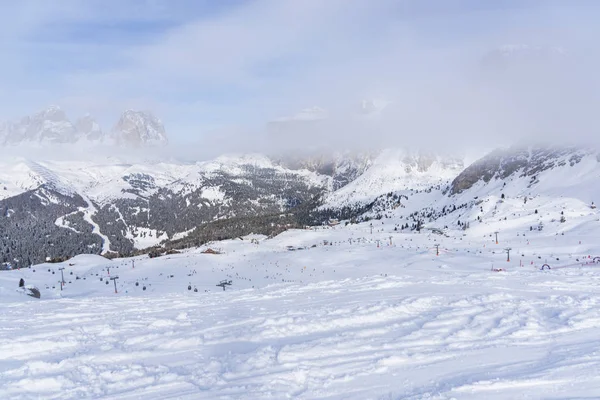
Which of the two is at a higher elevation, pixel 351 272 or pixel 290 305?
pixel 290 305

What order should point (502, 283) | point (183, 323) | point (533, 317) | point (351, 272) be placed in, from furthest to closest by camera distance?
point (351, 272) → point (502, 283) → point (183, 323) → point (533, 317)

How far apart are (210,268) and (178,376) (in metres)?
51.0

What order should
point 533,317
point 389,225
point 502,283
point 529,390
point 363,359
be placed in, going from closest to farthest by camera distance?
1. point 529,390
2. point 363,359
3. point 533,317
4. point 502,283
5. point 389,225

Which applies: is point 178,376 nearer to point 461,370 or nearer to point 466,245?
point 461,370

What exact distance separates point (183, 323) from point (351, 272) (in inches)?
1464

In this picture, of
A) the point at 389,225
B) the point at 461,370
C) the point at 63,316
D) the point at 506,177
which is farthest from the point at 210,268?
the point at 506,177

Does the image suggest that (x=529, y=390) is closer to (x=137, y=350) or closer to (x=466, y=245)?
(x=137, y=350)

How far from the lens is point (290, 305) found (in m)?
18.9

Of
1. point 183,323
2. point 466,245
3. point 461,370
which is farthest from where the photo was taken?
point 466,245

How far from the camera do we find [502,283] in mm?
23969

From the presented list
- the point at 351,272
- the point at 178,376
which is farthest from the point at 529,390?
the point at 351,272

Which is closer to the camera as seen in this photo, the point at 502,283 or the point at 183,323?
the point at 183,323

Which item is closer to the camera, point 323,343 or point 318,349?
point 318,349

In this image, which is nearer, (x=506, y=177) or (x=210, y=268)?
(x=210, y=268)
